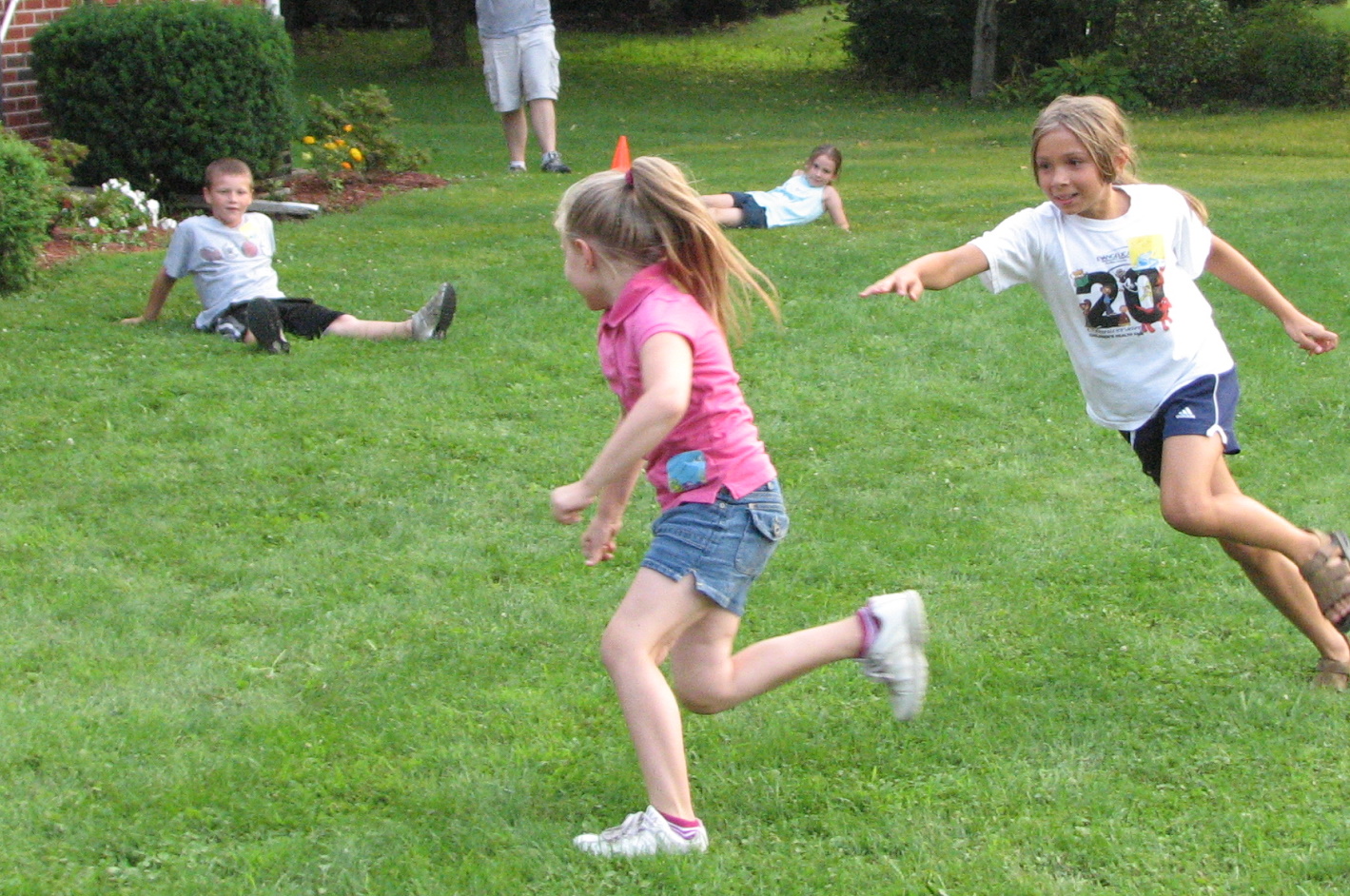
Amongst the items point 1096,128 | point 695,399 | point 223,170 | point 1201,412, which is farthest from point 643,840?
point 223,170

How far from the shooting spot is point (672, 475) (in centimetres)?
330

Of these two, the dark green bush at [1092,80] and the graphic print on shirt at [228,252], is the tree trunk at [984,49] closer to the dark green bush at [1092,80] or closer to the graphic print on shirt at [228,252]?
the dark green bush at [1092,80]

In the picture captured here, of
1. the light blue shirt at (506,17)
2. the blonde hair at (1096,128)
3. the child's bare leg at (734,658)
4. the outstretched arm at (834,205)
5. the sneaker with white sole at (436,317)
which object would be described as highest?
the blonde hair at (1096,128)

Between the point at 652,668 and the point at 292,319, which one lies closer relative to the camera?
the point at 652,668

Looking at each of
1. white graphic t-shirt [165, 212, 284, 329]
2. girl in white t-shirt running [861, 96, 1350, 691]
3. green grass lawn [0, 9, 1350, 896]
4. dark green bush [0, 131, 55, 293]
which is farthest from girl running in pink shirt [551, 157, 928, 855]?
dark green bush [0, 131, 55, 293]

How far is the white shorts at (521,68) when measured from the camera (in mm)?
12438

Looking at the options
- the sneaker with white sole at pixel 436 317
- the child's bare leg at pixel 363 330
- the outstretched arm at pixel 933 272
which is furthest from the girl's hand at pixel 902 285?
the child's bare leg at pixel 363 330

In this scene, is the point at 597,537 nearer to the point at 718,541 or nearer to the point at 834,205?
the point at 718,541

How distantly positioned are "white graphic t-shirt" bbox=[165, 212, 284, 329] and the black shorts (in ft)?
0.20

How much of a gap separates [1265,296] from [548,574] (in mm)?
2353

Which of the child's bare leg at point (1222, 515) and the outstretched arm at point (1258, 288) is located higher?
the outstretched arm at point (1258, 288)

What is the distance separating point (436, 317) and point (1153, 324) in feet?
13.8

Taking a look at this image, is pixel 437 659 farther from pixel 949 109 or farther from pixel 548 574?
pixel 949 109

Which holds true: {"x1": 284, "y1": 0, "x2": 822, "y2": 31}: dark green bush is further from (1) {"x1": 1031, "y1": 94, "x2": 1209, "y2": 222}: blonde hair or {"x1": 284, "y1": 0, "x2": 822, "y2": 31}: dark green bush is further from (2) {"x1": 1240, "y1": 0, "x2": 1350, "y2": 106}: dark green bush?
(1) {"x1": 1031, "y1": 94, "x2": 1209, "y2": 222}: blonde hair
